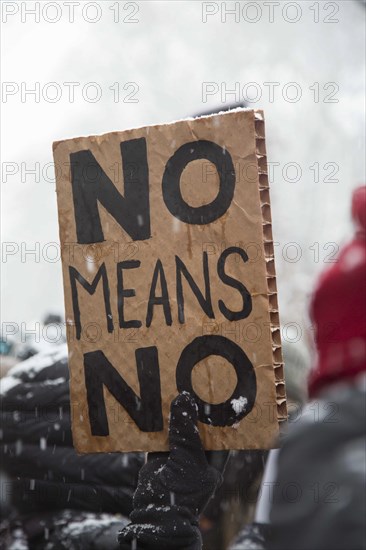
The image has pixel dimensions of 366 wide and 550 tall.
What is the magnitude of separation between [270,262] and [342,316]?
Answer: 87 cm

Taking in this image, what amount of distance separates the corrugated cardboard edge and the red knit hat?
2.49 ft

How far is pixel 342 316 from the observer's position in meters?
1.14

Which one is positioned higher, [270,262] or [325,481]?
[270,262]

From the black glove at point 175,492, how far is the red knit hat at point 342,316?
2.83 feet

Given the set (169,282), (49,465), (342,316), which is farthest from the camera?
(49,465)

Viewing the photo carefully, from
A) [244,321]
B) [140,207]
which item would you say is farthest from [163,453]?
[140,207]

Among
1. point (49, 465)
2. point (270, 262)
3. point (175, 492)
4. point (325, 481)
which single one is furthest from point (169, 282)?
point (325, 481)

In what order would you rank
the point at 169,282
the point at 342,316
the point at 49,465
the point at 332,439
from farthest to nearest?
the point at 49,465 → the point at 169,282 → the point at 342,316 → the point at 332,439

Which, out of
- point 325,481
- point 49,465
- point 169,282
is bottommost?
point 49,465

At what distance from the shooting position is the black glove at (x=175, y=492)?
185cm

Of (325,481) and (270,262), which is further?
(270,262)

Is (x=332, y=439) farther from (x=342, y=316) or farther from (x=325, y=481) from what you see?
(x=342, y=316)

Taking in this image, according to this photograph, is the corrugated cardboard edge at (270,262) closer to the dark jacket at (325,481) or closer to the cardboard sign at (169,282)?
the cardboard sign at (169,282)

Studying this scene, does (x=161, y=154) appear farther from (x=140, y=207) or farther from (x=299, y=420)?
(x=299, y=420)
